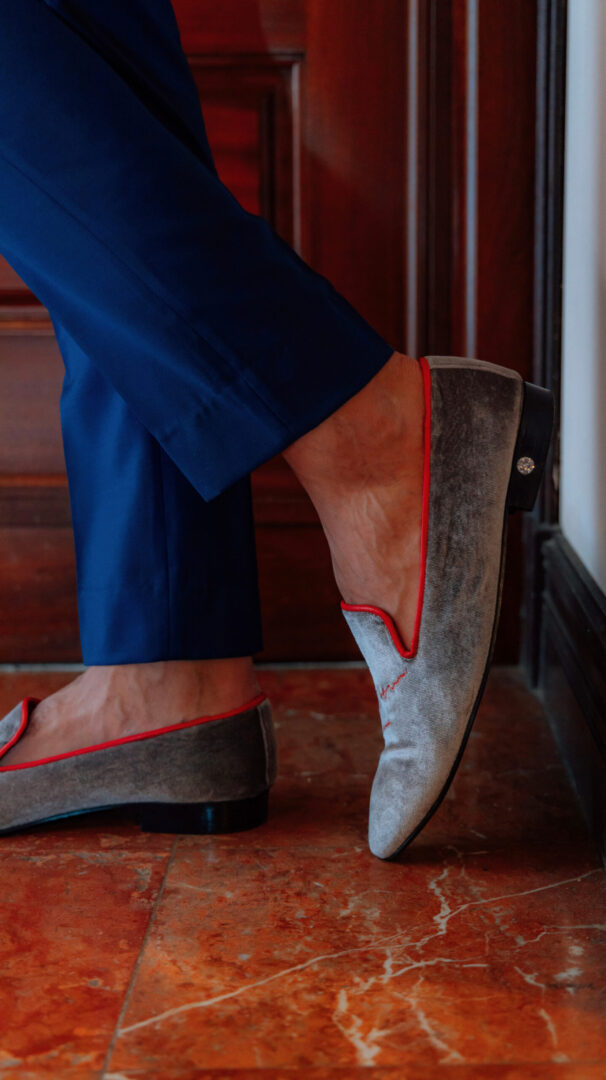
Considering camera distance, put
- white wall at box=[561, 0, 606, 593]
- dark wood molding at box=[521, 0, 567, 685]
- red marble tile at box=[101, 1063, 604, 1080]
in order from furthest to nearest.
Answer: dark wood molding at box=[521, 0, 567, 685] → white wall at box=[561, 0, 606, 593] → red marble tile at box=[101, 1063, 604, 1080]

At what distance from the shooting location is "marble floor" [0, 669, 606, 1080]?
1.77 ft

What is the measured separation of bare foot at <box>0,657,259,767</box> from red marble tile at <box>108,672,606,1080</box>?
100mm

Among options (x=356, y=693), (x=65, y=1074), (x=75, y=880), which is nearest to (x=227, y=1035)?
(x=65, y=1074)

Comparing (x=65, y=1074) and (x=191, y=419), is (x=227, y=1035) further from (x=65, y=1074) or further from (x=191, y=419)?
(x=191, y=419)

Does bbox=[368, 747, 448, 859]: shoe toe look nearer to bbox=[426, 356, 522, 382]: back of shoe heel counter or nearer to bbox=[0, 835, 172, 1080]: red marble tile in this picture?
bbox=[0, 835, 172, 1080]: red marble tile

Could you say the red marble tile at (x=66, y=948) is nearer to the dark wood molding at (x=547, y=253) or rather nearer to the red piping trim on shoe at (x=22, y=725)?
the red piping trim on shoe at (x=22, y=725)

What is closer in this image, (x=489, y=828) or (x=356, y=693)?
(x=489, y=828)

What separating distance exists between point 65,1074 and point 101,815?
349mm

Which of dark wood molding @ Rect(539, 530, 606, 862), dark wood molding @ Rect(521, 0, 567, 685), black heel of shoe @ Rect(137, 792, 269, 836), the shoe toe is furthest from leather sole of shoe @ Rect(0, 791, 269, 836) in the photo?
dark wood molding @ Rect(521, 0, 567, 685)

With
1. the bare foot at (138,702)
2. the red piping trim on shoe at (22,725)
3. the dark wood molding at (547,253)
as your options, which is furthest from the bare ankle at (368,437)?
the dark wood molding at (547,253)

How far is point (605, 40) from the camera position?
0.90m

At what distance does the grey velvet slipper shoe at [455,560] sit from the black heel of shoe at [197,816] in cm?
14

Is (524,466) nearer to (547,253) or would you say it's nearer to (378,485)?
(378,485)

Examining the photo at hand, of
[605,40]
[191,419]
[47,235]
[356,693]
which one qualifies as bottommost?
[356,693]
